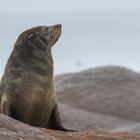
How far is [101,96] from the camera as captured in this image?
17.3 m

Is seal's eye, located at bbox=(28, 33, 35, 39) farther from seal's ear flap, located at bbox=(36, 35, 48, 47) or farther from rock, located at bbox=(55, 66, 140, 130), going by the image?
rock, located at bbox=(55, 66, 140, 130)

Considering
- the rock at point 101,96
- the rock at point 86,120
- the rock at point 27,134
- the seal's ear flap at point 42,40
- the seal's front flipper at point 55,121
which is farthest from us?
the rock at point 101,96

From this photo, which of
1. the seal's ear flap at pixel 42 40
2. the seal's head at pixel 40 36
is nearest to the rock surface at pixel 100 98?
the seal's head at pixel 40 36

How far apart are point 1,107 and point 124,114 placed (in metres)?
8.74

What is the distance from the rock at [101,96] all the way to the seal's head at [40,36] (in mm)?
6875

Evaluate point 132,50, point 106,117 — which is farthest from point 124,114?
point 132,50

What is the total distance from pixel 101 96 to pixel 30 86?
8.90 meters

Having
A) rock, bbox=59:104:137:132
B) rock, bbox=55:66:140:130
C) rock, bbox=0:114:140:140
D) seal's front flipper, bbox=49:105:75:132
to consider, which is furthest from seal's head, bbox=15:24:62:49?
rock, bbox=55:66:140:130

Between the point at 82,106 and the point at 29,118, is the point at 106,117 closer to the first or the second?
the point at 82,106

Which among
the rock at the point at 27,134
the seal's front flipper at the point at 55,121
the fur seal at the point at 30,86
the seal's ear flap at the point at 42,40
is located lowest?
the rock at the point at 27,134

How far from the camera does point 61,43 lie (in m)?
57.8

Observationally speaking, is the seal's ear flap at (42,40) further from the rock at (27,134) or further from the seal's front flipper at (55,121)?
the rock at (27,134)

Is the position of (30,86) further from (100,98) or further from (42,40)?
(100,98)

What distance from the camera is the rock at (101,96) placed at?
54.5ft
